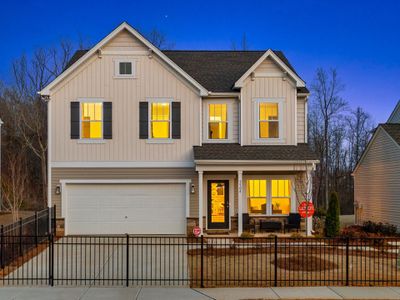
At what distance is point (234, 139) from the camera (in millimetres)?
19031

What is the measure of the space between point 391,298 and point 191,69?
46.5ft

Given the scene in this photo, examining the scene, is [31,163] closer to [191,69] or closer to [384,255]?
[191,69]

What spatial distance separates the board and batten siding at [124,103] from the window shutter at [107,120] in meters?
0.17

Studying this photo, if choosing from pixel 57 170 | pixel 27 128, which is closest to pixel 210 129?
pixel 57 170

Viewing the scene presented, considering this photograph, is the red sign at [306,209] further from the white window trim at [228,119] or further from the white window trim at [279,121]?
the white window trim at [228,119]

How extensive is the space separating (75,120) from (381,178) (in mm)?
14726

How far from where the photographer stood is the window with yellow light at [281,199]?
18.9 meters

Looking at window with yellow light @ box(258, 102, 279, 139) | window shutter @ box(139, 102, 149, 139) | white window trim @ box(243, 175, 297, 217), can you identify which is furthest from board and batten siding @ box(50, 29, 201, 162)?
white window trim @ box(243, 175, 297, 217)

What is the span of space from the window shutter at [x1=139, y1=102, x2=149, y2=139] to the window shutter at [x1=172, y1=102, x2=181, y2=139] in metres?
1.08

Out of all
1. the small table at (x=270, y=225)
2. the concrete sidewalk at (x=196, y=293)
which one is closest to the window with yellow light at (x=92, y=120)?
the small table at (x=270, y=225)

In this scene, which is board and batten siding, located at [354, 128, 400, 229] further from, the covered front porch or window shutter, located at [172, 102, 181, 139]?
window shutter, located at [172, 102, 181, 139]

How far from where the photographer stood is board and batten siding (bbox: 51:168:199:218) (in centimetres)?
1839

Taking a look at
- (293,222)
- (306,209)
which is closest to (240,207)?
(293,222)

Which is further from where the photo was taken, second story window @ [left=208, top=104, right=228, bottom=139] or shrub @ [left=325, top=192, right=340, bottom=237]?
second story window @ [left=208, top=104, right=228, bottom=139]
